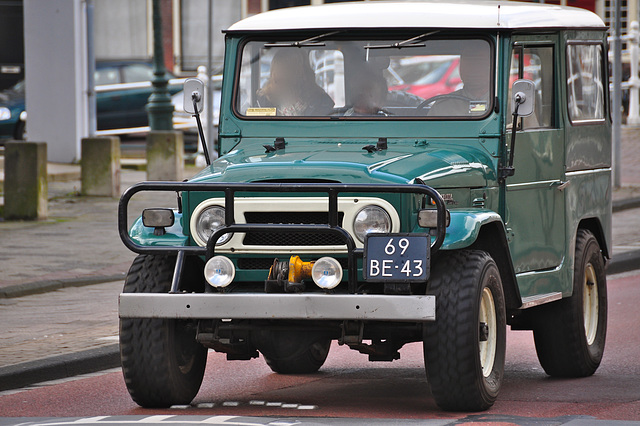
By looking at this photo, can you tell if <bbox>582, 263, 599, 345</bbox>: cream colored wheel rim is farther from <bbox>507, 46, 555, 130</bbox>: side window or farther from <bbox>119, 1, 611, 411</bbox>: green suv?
<bbox>507, 46, 555, 130</bbox>: side window

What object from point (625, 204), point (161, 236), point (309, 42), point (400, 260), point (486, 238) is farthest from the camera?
point (625, 204)

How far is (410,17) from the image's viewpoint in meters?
7.94

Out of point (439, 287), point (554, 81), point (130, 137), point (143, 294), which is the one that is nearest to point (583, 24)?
point (554, 81)

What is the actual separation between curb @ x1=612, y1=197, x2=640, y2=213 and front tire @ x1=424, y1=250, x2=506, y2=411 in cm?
1246

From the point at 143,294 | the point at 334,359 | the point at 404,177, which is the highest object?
the point at 404,177

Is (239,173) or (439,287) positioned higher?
(239,173)

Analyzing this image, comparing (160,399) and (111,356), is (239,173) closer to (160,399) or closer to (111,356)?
(160,399)

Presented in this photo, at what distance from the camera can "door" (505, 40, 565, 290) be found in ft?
25.8

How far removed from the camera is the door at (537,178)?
25.8 ft

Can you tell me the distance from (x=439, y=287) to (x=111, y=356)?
9.73ft

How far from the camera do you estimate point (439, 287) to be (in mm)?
6715

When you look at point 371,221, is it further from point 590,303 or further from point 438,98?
point 590,303

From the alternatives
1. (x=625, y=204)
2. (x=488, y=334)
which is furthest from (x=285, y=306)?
(x=625, y=204)

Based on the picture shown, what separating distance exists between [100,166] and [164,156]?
1745mm
